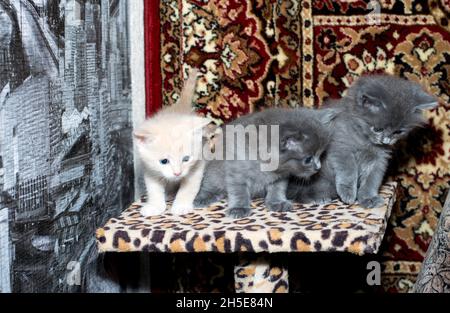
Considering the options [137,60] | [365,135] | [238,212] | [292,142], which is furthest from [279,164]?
[137,60]

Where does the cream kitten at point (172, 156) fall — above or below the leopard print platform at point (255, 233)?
above

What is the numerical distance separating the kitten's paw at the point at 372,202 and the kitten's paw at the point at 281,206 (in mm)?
231

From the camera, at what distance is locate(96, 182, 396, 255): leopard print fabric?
1.60m

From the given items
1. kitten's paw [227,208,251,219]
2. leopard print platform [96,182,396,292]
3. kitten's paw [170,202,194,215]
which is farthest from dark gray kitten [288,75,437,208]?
kitten's paw [170,202,194,215]

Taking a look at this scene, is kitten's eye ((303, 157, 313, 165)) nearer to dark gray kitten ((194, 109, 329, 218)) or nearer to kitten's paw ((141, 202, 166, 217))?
dark gray kitten ((194, 109, 329, 218))

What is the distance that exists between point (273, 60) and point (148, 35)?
0.50m

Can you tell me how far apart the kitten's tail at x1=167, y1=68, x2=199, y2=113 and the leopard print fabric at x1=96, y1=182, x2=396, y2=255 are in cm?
44

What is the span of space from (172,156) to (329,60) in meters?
0.82

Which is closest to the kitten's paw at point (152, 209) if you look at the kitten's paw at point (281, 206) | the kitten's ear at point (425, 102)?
the kitten's paw at point (281, 206)

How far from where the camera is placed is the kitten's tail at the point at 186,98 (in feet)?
6.89

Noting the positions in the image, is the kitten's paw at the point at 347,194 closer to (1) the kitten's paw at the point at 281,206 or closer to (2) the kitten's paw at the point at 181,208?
(1) the kitten's paw at the point at 281,206
